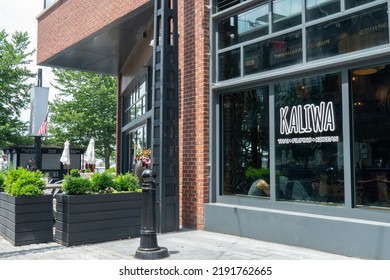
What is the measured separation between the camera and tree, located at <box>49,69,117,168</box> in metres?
33.7

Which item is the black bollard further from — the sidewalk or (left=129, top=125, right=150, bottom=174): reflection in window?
(left=129, top=125, right=150, bottom=174): reflection in window

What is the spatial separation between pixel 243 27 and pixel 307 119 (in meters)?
2.40

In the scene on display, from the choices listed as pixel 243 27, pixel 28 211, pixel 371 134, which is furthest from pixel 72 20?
pixel 371 134

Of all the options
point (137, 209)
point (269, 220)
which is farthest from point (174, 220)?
point (269, 220)

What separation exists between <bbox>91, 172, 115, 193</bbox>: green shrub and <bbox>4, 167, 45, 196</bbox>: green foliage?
0.88m

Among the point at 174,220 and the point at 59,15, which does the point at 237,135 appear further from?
the point at 59,15

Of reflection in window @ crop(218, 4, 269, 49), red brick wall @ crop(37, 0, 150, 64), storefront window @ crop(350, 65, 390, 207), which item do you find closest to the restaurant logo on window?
storefront window @ crop(350, 65, 390, 207)

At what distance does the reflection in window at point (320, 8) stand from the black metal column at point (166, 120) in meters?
2.68

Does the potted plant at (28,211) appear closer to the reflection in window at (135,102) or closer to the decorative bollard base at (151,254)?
the decorative bollard base at (151,254)

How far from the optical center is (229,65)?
8.14 metres

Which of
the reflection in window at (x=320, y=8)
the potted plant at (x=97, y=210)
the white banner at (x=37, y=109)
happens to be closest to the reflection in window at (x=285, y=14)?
the reflection in window at (x=320, y=8)

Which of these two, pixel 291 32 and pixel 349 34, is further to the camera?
pixel 291 32

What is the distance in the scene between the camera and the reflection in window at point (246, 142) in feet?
24.4

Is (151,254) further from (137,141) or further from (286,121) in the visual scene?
(137,141)
